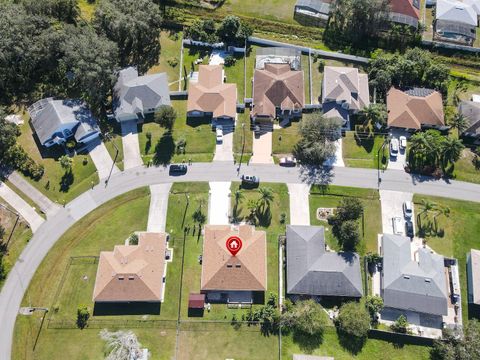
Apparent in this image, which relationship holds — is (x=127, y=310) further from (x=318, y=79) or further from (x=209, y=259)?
(x=318, y=79)

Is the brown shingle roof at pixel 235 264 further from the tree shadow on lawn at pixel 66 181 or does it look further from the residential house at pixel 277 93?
the tree shadow on lawn at pixel 66 181

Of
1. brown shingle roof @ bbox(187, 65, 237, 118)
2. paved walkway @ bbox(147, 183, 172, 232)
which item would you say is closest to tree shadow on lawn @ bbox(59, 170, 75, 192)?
paved walkway @ bbox(147, 183, 172, 232)

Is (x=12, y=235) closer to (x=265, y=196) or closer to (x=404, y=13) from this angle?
(x=265, y=196)

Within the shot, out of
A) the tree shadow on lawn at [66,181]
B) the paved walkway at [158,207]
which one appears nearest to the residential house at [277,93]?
the paved walkway at [158,207]

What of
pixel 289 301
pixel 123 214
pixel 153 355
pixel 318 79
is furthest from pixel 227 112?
pixel 153 355

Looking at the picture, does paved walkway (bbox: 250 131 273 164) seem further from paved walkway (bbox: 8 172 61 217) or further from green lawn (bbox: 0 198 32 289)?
green lawn (bbox: 0 198 32 289)

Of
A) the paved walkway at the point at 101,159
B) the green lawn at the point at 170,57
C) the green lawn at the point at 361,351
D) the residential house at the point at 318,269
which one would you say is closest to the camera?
the green lawn at the point at 361,351
